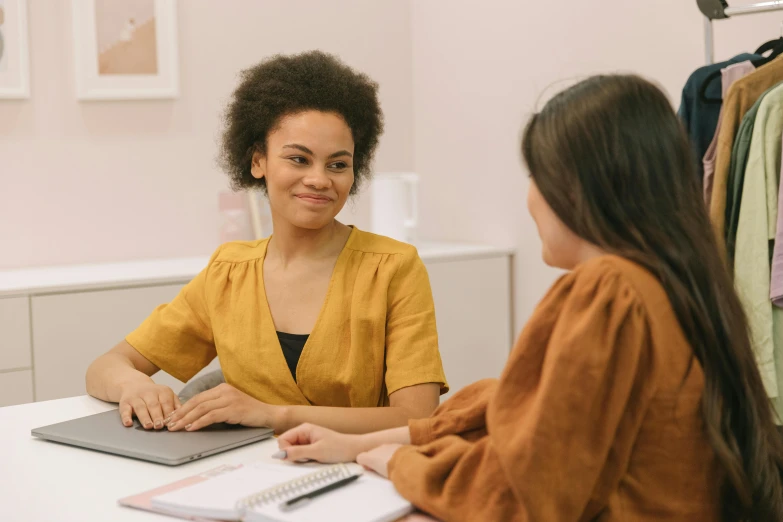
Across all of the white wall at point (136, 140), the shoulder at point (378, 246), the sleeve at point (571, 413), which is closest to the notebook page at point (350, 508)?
the sleeve at point (571, 413)

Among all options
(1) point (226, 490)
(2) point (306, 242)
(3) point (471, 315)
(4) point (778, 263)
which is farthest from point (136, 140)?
(1) point (226, 490)

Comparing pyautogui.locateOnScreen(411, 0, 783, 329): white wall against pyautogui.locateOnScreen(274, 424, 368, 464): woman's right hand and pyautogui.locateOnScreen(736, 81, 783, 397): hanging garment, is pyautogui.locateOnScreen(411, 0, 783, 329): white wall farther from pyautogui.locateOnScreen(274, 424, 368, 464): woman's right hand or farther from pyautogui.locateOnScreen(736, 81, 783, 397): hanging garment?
pyautogui.locateOnScreen(274, 424, 368, 464): woman's right hand

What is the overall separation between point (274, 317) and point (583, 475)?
84cm

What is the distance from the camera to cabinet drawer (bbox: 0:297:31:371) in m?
2.34

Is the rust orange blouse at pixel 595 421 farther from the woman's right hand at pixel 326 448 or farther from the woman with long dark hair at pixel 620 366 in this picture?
the woman's right hand at pixel 326 448

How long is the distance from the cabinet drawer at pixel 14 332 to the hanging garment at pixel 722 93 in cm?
172

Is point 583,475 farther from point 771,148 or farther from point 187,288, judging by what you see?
point 771,148

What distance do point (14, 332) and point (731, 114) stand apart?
1837 mm

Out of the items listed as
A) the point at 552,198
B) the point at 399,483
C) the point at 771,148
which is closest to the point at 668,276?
the point at 552,198

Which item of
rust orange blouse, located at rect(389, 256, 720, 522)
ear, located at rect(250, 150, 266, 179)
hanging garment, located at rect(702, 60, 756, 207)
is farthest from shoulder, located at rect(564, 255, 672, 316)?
hanging garment, located at rect(702, 60, 756, 207)

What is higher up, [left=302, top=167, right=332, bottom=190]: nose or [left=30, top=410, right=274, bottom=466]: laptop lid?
[left=302, top=167, right=332, bottom=190]: nose

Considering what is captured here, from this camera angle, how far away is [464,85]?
11.1ft

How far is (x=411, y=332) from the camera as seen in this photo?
156 centimetres

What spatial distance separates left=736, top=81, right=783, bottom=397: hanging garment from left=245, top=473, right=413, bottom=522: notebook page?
120 cm
